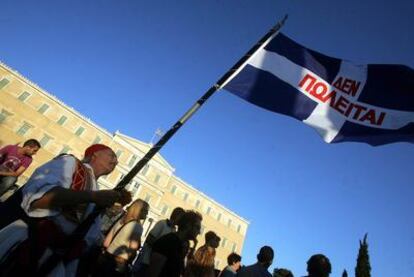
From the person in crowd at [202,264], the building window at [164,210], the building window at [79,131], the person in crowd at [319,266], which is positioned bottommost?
the person in crowd at [202,264]

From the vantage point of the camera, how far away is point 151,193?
50.4 meters

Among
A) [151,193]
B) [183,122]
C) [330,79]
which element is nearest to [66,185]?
[183,122]

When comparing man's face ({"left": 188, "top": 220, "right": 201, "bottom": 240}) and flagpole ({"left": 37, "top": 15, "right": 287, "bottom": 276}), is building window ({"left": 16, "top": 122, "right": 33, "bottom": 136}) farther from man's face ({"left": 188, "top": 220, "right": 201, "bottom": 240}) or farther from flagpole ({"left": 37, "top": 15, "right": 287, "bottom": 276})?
flagpole ({"left": 37, "top": 15, "right": 287, "bottom": 276})

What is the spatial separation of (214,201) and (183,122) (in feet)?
182

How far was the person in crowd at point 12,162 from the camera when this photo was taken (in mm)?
5973

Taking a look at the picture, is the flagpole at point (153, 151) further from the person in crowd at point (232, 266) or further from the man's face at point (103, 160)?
the person in crowd at point (232, 266)

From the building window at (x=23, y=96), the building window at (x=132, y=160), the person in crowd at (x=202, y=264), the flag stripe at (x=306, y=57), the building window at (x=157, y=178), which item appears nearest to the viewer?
the person in crowd at (x=202, y=264)

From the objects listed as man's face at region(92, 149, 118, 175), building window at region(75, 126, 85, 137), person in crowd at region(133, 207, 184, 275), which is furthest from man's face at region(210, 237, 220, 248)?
building window at region(75, 126, 85, 137)

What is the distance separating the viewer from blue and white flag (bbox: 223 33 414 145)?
5.09 metres

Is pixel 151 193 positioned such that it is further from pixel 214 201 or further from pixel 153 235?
pixel 153 235

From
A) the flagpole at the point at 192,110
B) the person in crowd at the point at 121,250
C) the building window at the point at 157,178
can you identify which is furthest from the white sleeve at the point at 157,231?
the building window at the point at 157,178

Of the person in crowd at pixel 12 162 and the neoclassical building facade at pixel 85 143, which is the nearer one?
the person in crowd at pixel 12 162

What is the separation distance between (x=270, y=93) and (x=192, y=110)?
2208 mm

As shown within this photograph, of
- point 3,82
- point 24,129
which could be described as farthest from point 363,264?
point 3,82
